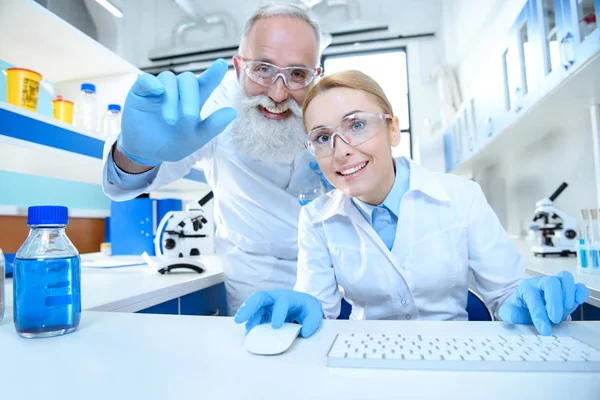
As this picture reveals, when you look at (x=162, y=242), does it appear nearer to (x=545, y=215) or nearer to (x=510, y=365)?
(x=510, y=365)

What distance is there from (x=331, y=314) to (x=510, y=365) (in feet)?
2.22

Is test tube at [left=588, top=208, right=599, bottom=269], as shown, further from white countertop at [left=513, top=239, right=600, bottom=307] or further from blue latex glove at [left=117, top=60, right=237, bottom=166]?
blue latex glove at [left=117, top=60, right=237, bottom=166]

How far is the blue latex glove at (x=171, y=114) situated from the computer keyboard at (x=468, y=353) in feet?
1.69

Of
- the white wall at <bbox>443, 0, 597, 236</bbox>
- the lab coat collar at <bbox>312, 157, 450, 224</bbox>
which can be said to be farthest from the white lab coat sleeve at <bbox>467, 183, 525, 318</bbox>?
the white wall at <bbox>443, 0, 597, 236</bbox>

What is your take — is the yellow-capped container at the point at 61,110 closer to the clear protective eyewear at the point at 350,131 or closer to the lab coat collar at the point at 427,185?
the clear protective eyewear at the point at 350,131

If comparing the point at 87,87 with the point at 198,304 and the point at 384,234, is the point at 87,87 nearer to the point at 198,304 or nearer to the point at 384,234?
the point at 198,304

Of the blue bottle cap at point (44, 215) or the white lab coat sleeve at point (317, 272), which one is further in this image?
the white lab coat sleeve at point (317, 272)

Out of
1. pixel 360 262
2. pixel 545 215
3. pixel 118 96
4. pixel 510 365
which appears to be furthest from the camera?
pixel 118 96

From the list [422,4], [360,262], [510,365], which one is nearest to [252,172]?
[360,262]

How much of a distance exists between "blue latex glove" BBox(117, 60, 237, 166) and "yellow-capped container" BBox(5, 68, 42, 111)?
0.88 meters

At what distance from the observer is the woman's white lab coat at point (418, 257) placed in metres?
1.12

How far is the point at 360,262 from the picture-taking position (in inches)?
45.8

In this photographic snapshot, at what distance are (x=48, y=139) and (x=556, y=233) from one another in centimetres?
218

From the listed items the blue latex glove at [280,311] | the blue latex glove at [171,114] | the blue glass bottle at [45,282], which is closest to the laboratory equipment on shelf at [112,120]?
the blue latex glove at [171,114]
